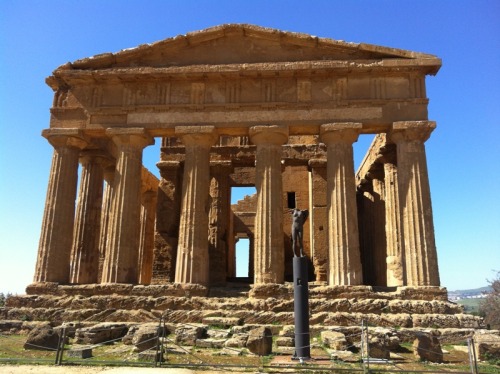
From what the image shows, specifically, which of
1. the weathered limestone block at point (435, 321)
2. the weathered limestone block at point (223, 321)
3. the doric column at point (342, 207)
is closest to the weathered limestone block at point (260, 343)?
the weathered limestone block at point (223, 321)

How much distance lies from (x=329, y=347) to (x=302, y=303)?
2.18 m

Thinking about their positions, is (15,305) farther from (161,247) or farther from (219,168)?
(219,168)

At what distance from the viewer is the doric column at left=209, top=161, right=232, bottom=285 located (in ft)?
71.8

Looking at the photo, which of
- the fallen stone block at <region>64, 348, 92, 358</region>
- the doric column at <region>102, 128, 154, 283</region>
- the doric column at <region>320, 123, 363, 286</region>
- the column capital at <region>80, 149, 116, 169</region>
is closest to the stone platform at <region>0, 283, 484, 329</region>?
the doric column at <region>320, 123, 363, 286</region>

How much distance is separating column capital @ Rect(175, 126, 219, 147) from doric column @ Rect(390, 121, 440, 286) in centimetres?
682

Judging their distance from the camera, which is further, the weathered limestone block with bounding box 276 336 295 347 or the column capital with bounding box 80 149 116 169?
the column capital with bounding box 80 149 116 169

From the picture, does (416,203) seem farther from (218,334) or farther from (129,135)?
(129,135)

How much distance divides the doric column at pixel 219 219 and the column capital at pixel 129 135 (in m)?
5.51

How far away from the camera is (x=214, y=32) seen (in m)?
18.0

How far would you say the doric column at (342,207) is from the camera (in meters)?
15.9

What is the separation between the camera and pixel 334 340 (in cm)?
1205

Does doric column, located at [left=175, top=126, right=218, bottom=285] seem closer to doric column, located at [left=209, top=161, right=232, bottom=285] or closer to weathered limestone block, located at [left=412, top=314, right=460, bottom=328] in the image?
doric column, located at [left=209, top=161, right=232, bottom=285]

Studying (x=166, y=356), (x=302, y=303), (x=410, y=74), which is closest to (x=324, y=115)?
(x=410, y=74)

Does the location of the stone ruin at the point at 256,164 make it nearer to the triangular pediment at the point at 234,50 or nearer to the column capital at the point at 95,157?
the triangular pediment at the point at 234,50
